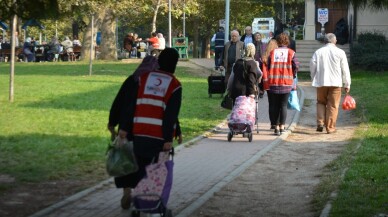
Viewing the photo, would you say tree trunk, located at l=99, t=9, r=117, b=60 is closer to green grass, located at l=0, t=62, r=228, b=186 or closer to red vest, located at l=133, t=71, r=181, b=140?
green grass, located at l=0, t=62, r=228, b=186

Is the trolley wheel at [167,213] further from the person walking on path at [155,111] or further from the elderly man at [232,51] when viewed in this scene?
the elderly man at [232,51]

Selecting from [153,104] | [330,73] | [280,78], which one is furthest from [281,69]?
[153,104]

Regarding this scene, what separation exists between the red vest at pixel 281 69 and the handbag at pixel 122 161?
8736 millimetres

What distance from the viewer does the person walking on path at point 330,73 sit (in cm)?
1770

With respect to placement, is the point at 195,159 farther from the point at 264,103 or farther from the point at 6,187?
the point at 264,103

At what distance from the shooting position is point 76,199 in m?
10.8

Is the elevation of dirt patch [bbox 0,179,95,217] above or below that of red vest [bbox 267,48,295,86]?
below

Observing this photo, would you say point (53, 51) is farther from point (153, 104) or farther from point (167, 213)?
point (153, 104)

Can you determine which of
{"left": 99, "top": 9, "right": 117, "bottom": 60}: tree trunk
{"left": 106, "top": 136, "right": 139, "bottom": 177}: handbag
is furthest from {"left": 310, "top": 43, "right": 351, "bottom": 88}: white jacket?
{"left": 99, "top": 9, "right": 117, "bottom": 60}: tree trunk

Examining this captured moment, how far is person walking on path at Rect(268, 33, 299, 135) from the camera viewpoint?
17.5 m

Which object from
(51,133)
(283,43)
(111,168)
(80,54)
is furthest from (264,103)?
(80,54)

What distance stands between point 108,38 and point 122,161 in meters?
46.9

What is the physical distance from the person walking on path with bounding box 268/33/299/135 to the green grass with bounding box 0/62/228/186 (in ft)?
5.32

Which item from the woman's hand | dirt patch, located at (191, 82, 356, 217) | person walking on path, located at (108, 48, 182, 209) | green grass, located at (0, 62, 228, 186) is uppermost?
person walking on path, located at (108, 48, 182, 209)
